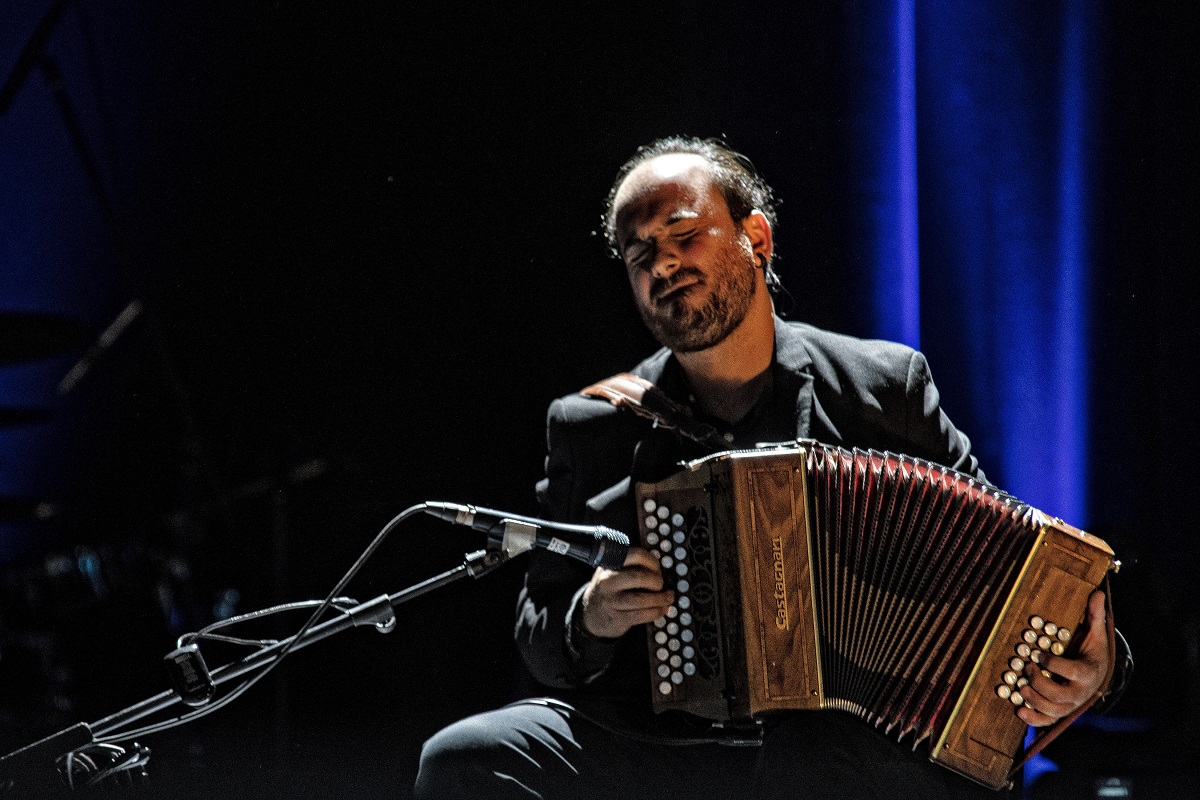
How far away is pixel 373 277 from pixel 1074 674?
190 cm

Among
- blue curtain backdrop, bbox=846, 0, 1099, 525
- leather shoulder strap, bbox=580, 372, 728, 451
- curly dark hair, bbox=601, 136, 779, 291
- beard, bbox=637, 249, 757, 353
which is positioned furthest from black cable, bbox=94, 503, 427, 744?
blue curtain backdrop, bbox=846, 0, 1099, 525

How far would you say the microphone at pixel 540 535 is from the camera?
1553 millimetres

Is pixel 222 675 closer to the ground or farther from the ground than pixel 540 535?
closer to the ground

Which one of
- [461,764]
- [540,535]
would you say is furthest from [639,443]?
[461,764]

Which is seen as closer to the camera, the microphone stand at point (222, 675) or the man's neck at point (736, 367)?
the microphone stand at point (222, 675)

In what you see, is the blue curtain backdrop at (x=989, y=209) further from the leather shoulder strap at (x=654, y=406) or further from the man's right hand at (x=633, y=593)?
the man's right hand at (x=633, y=593)

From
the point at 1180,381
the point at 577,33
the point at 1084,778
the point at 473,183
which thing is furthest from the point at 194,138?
the point at 1084,778

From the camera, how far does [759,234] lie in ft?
7.27

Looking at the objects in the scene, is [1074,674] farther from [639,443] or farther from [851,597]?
[639,443]

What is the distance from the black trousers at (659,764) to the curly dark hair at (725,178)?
1.00 meters

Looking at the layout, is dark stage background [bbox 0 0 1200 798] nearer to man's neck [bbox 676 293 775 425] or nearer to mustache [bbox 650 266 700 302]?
man's neck [bbox 676 293 775 425]

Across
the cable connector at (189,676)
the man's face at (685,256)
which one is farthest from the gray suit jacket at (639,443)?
the cable connector at (189,676)

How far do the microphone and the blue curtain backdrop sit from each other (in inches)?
45.2

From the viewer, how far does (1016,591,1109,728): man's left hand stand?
62.0 inches
